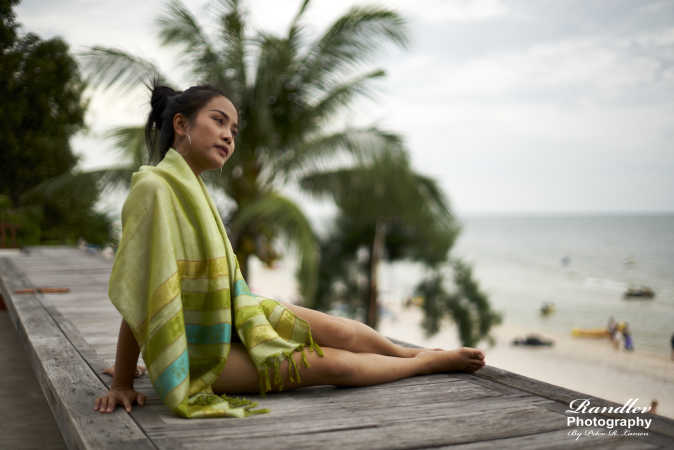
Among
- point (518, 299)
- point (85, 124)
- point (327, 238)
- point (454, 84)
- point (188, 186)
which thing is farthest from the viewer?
point (454, 84)

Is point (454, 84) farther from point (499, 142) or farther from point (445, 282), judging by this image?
point (445, 282)

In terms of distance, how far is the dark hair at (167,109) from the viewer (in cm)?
235

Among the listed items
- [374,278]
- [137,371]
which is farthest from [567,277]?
[137,371]

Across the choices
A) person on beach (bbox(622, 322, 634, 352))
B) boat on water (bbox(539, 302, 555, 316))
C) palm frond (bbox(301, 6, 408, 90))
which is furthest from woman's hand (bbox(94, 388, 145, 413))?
boat on water (bbox(539, 302, 555, 316))

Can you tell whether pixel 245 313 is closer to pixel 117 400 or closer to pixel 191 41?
pixel 117 400

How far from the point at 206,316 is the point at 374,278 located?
39.8 ft

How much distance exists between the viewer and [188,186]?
7.43 feet

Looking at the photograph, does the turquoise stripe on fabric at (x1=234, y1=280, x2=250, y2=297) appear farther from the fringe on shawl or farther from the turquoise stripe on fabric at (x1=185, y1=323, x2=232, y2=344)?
the fringe on shawl

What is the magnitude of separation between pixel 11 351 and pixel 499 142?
208 feet

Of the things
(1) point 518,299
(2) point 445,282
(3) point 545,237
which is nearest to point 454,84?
(3) point 545,237

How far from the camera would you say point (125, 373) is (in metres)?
2.18

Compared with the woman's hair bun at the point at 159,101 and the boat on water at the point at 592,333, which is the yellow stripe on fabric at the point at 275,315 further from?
the boat on water at the point at 592,333

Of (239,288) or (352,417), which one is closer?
(352,417)

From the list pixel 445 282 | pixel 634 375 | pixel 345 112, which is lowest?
pixel 634 375
